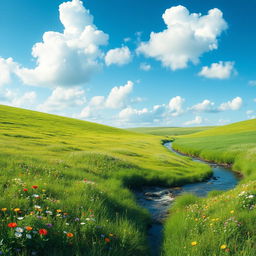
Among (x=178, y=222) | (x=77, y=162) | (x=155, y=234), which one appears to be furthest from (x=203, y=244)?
(x=77, y=162)

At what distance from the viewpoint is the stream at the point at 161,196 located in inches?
364

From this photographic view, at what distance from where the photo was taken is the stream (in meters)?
9.25

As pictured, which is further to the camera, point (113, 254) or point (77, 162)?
point (77, 162)

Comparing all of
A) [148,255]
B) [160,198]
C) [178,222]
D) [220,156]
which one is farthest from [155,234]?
[220,156]

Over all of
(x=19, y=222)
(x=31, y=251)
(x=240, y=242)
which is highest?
(x=19, y=222)

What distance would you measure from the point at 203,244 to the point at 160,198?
30.8 ft

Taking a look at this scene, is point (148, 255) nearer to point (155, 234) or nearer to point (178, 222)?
point (178, 222)

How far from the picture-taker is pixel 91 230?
5.85 metres

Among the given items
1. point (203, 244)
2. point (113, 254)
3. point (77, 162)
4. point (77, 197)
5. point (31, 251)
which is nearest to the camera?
point (31, 251)

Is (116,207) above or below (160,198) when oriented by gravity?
above

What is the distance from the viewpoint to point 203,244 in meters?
5.76

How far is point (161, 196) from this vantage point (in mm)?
15500

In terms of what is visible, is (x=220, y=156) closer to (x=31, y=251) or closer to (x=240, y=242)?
(x=240, y=242)

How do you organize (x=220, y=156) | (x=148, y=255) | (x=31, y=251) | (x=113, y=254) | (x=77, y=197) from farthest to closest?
(x=220, y=156) < (x=77, y=197) < (x=148, y=255) < (x=113, y=254) < (x=31, y=251)
